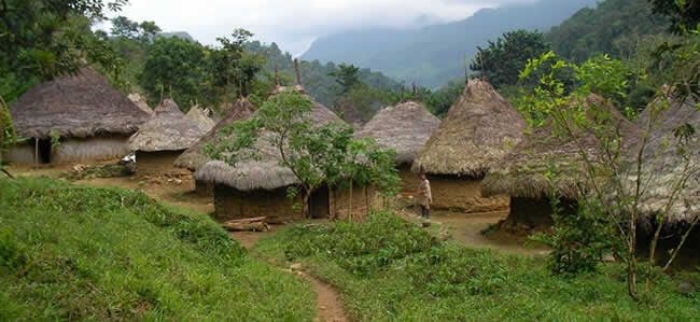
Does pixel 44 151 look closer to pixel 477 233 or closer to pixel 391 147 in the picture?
pixel 391 147

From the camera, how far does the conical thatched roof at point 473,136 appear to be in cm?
1852

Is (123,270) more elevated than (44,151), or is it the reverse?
(44,151)

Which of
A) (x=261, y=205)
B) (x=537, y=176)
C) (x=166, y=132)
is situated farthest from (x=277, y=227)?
(x=166, y=132)

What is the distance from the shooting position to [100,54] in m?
8.16

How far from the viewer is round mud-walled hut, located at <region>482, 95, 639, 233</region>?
1402cm

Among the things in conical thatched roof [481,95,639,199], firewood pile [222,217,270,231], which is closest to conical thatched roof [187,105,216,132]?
firewood pile [222,217,270,231]

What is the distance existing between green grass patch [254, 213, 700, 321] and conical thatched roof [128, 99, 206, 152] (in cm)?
1198

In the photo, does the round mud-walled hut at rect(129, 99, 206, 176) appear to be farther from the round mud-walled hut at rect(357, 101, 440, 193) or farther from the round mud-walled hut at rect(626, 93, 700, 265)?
the round mud-walled hut at rect(626, 93, 700, 265)

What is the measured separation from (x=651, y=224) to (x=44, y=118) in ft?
74.0

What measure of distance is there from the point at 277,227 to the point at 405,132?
8372mm

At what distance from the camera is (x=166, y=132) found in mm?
24281

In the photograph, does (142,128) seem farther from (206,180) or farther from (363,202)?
(363,202)

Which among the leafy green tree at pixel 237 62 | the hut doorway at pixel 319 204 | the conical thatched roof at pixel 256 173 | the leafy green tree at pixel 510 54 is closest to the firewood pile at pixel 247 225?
the conical thatched roof at pixel 256 173

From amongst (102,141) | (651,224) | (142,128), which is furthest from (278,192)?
(102,141)
